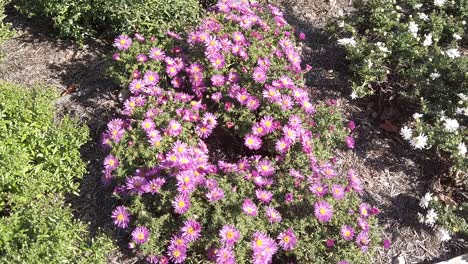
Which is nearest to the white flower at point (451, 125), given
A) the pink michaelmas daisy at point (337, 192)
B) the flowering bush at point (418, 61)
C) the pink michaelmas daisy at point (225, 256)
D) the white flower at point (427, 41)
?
the flowering bush at point (418, 61)

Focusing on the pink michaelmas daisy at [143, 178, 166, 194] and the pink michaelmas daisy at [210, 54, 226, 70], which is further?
the pink michaelmas daisy at [210, 54, 226, 70]

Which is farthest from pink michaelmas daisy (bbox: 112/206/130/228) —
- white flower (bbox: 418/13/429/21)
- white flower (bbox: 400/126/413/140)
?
white flower (bbox: 418/13/429/21)

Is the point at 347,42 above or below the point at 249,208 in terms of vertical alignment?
above

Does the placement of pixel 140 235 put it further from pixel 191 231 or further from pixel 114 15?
pixel 114 15

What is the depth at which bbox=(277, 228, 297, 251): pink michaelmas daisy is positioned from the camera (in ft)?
9.62

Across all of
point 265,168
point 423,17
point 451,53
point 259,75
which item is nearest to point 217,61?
point 259,75

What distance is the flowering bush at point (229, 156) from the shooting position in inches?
116

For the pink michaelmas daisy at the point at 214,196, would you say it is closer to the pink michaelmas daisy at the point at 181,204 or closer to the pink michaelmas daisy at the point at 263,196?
the pink michaelmas daisy at the point at 181,204

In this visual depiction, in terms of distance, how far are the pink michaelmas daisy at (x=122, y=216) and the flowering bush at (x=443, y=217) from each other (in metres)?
2.00

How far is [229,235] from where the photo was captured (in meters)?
2.79

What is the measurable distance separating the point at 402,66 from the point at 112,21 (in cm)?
245

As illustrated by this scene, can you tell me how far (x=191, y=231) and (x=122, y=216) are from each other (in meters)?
0.45

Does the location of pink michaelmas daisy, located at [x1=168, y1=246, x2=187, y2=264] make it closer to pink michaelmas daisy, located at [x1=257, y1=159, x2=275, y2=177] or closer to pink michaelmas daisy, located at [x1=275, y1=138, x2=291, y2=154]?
pink michaelmas daisy, located at [x1=257, y1=159, x2=275, y2=177]

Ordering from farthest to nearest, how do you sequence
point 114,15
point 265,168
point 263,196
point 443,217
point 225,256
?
1. point 114,15
2. point 443,217
3. point 265,168
4. point 263,196
5. point 225,256
